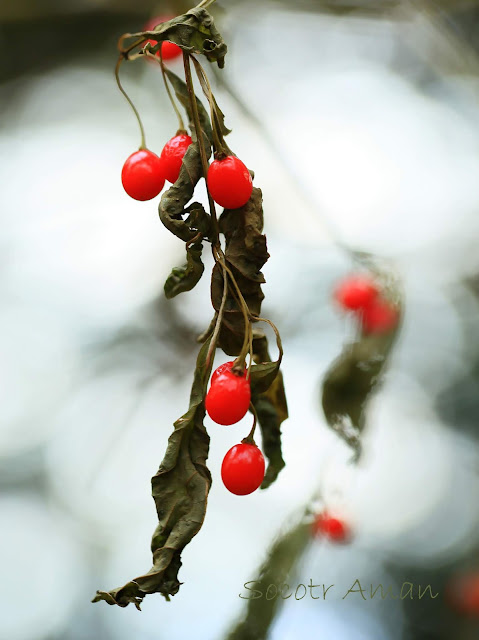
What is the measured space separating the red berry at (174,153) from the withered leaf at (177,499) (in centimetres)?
22

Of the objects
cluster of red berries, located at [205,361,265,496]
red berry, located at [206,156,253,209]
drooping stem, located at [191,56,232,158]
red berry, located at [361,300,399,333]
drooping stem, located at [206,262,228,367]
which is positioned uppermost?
drooping stem, located at [191,56,232,158]

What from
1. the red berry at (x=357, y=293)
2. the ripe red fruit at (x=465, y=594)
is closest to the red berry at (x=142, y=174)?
the red berry at (x=357, y=293)

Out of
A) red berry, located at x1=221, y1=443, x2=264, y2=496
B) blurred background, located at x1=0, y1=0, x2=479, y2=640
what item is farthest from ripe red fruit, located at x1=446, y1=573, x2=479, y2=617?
red berry, located at x1=221, y1=443, x2=264, y2=496

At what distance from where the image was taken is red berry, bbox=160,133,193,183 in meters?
0.77

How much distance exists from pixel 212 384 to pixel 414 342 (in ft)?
6.23

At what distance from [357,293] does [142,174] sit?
3.95 feet

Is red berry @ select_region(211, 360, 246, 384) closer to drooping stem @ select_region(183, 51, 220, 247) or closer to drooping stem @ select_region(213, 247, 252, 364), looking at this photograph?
drooping stem @ select_region(213, 247, 252, 364)

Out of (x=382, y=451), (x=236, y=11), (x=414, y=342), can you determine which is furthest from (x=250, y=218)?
(x=236, y=11)

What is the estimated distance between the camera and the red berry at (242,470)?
2.35 feet

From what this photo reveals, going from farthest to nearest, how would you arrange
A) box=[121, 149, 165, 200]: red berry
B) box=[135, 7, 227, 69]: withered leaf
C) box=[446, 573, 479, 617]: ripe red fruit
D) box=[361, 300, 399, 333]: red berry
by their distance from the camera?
box=[446, 573, 479, 617]: ripe red fruit, box=[361, 300, 399, 333]: red berry, box=[121, 149, 165, 200]: red berry, box=[135, 7, 227, 69]: withered leaf

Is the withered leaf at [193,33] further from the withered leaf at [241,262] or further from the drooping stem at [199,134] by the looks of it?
the withered leaf at [241,262]

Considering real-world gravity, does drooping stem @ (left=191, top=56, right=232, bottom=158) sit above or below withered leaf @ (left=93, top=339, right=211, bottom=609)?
above

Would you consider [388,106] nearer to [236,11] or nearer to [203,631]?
[236,11]

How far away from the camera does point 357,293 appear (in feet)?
6.17
